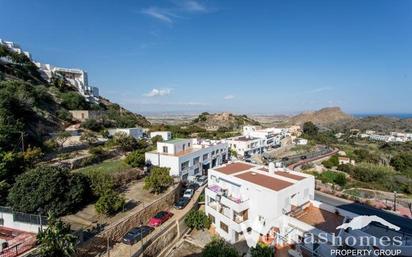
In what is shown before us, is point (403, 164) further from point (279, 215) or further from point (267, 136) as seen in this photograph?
point (279, 215)

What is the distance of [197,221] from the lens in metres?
24.7

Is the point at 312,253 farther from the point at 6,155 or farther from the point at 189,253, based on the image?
the point at 6,155

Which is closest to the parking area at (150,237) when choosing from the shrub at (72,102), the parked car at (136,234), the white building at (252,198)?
the parked car at (136,234)

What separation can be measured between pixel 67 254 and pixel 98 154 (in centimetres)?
2215

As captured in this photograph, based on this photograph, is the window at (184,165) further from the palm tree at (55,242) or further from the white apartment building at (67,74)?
the white apartment building at (67,74)

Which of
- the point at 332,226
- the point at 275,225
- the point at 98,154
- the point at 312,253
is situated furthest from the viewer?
the point at 98,154

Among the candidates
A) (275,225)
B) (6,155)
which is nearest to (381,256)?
(275,225)

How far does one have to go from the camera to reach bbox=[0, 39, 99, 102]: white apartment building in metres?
72.0

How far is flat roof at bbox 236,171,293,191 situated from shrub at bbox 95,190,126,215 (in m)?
11.5

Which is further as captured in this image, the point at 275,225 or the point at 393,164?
the point at 393,164

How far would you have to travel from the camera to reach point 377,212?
93.0ft

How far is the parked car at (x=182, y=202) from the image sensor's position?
2649 centimetres

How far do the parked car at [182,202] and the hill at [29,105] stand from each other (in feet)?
67.7

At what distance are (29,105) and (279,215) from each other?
44540 mm
